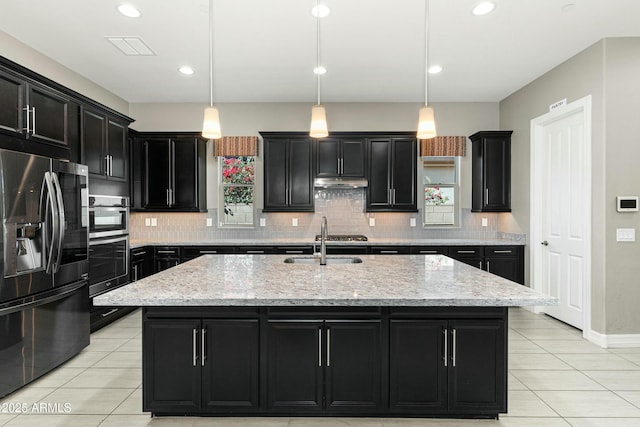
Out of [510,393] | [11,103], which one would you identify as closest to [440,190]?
[510,393]

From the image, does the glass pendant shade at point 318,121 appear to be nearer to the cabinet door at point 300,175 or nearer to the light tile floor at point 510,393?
the light tile floor at point 510,393

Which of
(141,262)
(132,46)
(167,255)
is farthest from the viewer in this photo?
(167,255)

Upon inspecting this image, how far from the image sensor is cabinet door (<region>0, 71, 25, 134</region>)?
8.46ft

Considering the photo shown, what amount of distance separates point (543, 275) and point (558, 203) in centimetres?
99

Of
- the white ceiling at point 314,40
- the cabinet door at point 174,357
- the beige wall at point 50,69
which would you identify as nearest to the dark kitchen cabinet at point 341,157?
the white ceiling at point 314,40

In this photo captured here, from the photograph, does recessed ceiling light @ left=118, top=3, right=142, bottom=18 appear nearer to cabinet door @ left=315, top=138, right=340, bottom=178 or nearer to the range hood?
cabinet door @ left=315, top=138, right=340, bottom=178

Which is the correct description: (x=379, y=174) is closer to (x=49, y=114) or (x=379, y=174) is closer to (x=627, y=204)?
(x=627, y=204)

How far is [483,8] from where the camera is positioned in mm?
3031

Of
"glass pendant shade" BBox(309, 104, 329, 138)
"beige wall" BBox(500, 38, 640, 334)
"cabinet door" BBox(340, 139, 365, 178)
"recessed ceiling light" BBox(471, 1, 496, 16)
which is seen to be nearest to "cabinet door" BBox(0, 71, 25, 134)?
"glass pendant shade" BBox(309, 104, 329, 138)

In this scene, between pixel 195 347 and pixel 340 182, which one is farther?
pixel 340 182

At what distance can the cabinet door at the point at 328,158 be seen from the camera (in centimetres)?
520

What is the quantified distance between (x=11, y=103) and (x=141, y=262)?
2.59 meters

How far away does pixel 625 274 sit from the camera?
355 centimetres

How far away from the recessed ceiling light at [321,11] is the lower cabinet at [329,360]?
2436 millimetres
